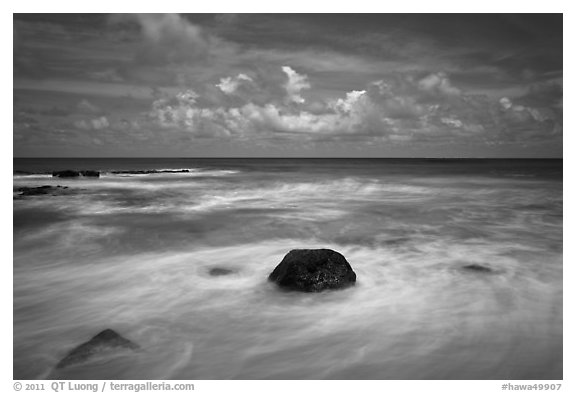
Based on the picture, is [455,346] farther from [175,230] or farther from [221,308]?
[175,230]

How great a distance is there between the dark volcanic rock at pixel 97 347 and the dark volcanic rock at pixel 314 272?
2.21 m

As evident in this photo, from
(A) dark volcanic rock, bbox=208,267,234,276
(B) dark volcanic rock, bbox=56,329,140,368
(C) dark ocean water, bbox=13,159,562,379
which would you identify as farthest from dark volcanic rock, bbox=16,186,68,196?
(B) dark volcanic rock, bbox=56,329,140,368

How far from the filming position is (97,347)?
3992 millimetres

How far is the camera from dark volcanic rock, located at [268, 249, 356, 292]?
17.7 feet

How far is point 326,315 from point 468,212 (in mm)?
9410

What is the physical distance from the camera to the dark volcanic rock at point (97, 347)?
153 inches

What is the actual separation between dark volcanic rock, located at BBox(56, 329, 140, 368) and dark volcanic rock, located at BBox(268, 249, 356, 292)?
7.24 ft

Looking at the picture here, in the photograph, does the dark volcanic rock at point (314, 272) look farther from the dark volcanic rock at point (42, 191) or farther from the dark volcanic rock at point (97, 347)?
the dark volcanic rock at point (42, 191)

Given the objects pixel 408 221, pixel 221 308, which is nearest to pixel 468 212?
pixel 408 221

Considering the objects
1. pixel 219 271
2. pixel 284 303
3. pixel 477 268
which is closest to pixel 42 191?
pixel 219 271

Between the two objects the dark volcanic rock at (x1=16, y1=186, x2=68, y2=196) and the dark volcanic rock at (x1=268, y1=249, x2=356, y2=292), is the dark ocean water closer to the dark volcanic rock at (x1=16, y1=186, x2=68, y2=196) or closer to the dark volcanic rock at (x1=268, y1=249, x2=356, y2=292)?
the dark volcanic rock at (x1=268, y1=249, x2=356, y2=292)

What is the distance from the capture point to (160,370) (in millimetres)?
3861

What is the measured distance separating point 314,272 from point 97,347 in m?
2.78

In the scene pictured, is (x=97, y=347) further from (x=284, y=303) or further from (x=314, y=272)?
(x=314, y=272)
